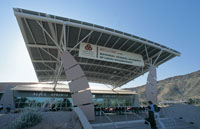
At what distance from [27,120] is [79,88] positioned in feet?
15.0

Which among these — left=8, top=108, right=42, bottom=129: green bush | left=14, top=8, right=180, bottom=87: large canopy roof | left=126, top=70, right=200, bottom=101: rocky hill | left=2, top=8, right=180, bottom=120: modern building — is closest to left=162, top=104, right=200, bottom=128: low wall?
left=2, top=8, right=180, bottom=120: modern building

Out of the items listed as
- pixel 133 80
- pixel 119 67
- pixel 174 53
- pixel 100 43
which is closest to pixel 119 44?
pixel 100 43

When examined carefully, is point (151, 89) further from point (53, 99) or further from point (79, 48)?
point (53, 99)

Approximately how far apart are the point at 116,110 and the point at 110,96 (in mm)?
11764

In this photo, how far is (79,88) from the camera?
10273 millimetres

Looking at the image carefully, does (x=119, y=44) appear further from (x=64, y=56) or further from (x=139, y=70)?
(x=139, y=70)

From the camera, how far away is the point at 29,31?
13070 mm

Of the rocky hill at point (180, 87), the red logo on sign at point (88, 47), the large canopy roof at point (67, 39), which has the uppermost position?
the large canopy roof at point (67, 39)

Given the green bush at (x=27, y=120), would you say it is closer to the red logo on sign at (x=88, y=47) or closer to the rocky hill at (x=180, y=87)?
the red logo on sign at (x=88, y=47)

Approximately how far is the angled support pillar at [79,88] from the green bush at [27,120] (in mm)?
3645

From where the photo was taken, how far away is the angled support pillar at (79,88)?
32.0 feet

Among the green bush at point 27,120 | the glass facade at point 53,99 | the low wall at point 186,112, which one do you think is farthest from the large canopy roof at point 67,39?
the low wall at point 186,112

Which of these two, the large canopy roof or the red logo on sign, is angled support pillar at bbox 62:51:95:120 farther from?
the red logo on sign

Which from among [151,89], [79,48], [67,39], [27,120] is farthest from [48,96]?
[151,89]
